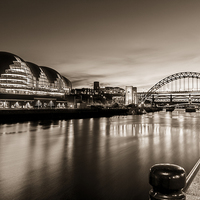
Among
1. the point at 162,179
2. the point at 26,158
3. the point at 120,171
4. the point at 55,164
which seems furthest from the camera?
the point at 26,158

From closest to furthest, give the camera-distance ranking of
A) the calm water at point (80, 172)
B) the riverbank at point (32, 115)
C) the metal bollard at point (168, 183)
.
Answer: the metal bollard at point (168, 183) → the calm water at point (80, 172) → the riverbank at point (32, 115)

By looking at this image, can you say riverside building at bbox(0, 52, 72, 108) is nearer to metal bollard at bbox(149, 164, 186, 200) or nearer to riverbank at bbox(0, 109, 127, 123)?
riverbank at bbox(0, 109, 127, 123)

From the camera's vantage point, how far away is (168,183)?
2.35 metres

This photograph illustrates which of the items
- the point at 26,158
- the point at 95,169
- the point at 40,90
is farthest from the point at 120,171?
the point at 40,90

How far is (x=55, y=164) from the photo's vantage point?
697 centimetres

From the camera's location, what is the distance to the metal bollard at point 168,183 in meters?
2.36

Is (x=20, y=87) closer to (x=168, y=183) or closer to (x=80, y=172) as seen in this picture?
(x=80, y=172)

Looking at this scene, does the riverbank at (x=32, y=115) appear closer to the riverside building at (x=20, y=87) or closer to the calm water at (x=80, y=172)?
the calm water at (x=80, y=172)

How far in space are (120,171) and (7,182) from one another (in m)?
2.99

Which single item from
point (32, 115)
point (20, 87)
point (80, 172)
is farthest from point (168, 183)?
point (20, 87)

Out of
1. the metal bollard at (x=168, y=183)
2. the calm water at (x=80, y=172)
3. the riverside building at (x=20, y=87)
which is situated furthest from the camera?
the riverside building at (x=20, y=87)

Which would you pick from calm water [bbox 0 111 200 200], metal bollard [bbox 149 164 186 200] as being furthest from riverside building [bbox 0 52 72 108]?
metal bollard [bbox 149 164 186 200]

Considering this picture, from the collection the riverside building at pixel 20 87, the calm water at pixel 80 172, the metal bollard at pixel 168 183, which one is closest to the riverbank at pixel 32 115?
the calm water at pixel 80 172

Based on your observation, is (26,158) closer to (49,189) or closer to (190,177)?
(49,189)
